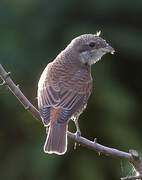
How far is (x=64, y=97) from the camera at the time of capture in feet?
17.4

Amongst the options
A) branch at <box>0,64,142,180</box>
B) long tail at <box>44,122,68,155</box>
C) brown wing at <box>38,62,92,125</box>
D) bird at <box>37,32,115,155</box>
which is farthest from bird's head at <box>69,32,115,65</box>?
branch at <box>0,64,142,180</box>

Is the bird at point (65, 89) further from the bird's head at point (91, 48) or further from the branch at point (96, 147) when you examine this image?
the branch at point (96, 147)

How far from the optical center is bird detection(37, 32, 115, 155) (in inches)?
197

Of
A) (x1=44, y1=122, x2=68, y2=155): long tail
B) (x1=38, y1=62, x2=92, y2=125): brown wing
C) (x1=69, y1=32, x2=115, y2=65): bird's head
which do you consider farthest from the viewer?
(x1=69, y1=32, x2=115, y2=65): bird's head

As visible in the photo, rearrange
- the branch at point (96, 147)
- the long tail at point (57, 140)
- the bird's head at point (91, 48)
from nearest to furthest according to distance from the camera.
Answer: the branch at point (96, 147) → the long tail at point (57, 140) → the bird's head at point (91, 48)

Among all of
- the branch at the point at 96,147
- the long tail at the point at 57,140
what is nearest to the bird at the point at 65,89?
the long tail at the point at 57,140

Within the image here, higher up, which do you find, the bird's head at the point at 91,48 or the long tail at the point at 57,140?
the bird's head at the point at 91,48

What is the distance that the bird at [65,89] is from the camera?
501 cm

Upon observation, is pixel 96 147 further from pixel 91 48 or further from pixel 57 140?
pixel 91 48

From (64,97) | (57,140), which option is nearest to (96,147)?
(57,140)

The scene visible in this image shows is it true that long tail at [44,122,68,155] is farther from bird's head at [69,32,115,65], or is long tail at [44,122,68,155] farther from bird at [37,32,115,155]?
bird's head at [69,32,115,65]

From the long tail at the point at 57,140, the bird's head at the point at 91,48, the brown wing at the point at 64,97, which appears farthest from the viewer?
the bird's head at the point at 91,48

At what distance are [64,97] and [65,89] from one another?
4.3 inches

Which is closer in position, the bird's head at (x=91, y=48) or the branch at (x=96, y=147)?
the branch at (x=96, y=147)
